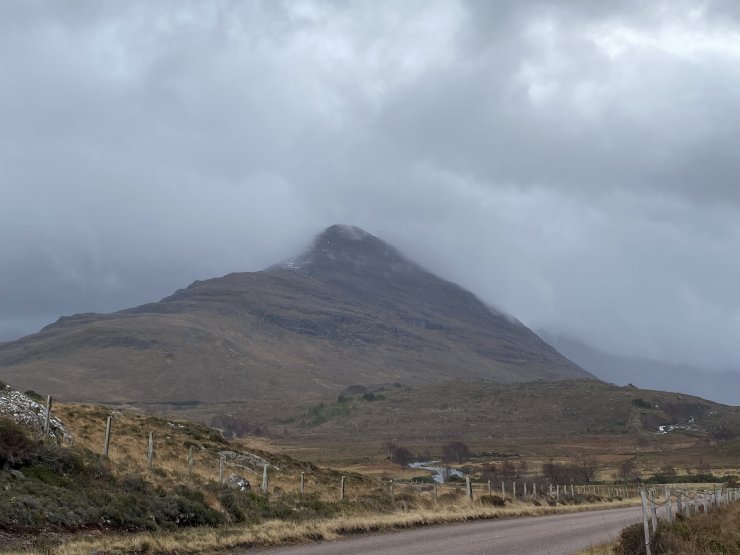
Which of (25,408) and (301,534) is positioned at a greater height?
(25,408)

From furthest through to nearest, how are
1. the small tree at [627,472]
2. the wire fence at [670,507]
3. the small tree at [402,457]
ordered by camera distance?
the small tree at [402,457] < the small tree at [627,472] < the wire fence at [670,507]

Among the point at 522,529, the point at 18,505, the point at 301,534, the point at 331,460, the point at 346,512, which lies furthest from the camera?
the point at 331,460

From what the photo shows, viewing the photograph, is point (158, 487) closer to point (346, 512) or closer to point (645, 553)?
point (346, 512)

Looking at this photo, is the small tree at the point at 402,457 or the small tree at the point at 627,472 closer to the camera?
the small tree at the point at 627,472

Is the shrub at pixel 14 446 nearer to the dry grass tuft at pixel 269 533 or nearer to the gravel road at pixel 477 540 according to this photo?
the dry grass tuft at pixel 269 533

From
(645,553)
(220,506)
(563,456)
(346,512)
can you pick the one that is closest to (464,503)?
(346,512)

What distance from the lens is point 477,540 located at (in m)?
21.1

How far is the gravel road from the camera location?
725 inches

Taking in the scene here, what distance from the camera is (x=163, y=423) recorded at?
49969 millimetres

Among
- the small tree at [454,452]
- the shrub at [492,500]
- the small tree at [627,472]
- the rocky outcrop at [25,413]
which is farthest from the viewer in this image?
the small tree at [454,452]

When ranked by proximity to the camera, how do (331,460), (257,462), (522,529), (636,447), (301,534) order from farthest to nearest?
(636,447) < (331,460) < (257,462) < (522,529) < (301,534)

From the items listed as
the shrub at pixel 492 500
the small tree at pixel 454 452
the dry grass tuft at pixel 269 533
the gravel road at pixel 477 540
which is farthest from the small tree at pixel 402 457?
the gravel road at pixel 477 540

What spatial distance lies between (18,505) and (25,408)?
1067 centimetres

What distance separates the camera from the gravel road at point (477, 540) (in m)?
18.4
